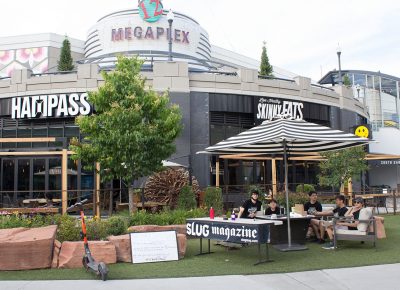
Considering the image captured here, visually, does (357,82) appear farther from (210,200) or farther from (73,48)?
(210,200)

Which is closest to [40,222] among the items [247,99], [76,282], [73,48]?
[76,282]

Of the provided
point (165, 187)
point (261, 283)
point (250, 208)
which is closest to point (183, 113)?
point (165, 187)

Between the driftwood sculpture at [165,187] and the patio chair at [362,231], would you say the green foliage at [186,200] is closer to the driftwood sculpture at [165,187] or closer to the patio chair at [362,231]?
the driftwood sculpture at [165,187]

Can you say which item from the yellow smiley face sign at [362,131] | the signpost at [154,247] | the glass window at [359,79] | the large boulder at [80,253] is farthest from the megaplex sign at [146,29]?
the glass window at [359,79]

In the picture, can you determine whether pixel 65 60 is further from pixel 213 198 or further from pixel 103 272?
pixel 103 272

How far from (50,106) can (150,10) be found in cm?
1361

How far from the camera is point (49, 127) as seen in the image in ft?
80.2

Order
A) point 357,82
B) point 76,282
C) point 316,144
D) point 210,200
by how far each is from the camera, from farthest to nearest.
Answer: point 357,82, point 210,200, point 316,144, point 76,282

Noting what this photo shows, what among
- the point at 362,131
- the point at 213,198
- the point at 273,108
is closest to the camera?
the point at 213,198

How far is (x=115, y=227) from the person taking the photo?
10.9m

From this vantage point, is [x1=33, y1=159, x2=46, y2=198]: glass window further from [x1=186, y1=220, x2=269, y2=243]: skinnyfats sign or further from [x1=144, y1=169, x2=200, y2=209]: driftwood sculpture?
[x1=186, y1=220, x2=269, y2=243]: skinnyfats sign

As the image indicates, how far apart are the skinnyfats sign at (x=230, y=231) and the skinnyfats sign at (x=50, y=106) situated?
14.5m

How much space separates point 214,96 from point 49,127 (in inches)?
349

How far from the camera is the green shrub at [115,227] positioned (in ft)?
35.4
